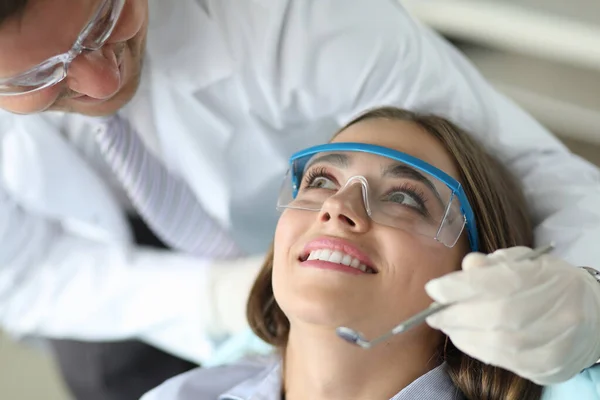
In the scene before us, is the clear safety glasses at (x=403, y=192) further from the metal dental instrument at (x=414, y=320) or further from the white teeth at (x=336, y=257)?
the metal dental instrument at (x=414, y=320)

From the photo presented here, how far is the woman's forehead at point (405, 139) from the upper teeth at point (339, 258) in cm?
19

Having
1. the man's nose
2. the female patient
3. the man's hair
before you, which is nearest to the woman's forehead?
the female patient

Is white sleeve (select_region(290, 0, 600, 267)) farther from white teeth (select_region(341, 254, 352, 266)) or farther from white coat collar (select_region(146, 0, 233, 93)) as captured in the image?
white teeth (select_region(341, 254, 352, 266))

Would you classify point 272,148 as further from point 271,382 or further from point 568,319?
point 568,319

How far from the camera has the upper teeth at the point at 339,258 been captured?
1.11 m

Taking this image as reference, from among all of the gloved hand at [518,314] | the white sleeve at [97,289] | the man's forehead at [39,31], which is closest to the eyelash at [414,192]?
the gloved hand at [518,314]

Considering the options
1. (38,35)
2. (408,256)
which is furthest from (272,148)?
(38,35)

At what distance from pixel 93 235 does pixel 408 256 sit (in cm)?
103

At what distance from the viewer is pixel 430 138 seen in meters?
1.27

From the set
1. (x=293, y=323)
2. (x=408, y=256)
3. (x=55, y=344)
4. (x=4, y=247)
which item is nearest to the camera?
(x=408, y=256)

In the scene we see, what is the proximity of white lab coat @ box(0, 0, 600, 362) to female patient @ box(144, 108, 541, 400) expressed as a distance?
0.38 feet

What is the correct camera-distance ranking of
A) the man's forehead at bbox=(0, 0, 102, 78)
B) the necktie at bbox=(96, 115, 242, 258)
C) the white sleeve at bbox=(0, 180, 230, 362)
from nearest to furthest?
the man's forehead at bbox=(0, 0, 102, 78) < the necktie at bbox=(96, 115, 242, 258) < the white sleeve at bbox=(0, 180, 230, 362)

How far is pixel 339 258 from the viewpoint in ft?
3.63

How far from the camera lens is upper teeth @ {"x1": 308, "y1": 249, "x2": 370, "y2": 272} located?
111cm
